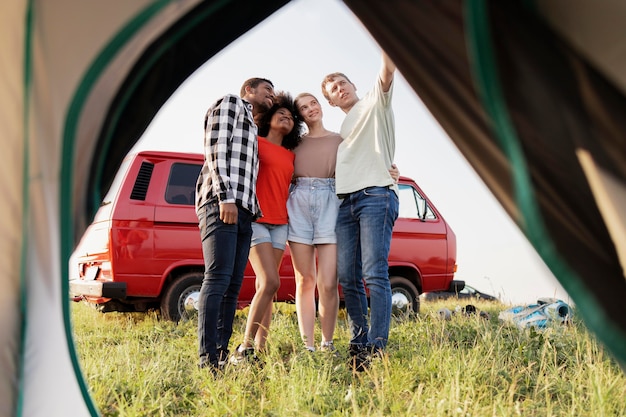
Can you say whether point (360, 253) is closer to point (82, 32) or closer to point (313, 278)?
point (313, 278)

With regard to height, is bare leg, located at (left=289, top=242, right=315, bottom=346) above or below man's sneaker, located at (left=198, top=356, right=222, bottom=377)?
above

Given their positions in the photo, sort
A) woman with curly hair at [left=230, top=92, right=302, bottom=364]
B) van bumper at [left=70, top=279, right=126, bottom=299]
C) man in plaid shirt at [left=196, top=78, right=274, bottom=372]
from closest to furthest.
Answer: man in plaid shirt at [left=196, top=78, right=274, bottom=372], woman with curly hair at [left=230, top=92, right=302, bottom=364], van bumper at [left=70, top=279, right=126, bottom=299]

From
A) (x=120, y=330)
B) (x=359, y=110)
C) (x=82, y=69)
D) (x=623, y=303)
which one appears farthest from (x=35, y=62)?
(x=120, y=330)

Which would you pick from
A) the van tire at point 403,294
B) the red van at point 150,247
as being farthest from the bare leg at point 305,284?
the van tire at point 403,294

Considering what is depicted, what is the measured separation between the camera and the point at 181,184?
493 centimetres

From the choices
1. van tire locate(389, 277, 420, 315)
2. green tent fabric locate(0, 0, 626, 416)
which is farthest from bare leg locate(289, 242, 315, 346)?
van tire locate(389, 277, 420, 315)

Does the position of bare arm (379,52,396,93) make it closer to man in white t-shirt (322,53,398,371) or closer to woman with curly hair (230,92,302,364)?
man in white t-shirt (322,53,398,371)

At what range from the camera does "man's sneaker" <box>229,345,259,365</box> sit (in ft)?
8.31

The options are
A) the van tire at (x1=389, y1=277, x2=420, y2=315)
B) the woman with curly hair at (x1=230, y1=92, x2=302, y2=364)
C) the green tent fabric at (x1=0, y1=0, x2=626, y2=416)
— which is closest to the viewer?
the green tent fabric at (x1=0, y1=0, x2=626, y2=416)

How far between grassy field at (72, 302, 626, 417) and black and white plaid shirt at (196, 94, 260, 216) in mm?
787

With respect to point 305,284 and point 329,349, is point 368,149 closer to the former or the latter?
point 305,284

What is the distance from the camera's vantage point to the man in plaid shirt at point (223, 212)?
240 centimetres

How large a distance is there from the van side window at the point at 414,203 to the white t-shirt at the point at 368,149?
3.54 meters

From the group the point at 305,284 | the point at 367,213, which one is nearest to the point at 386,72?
the point at 367,213
